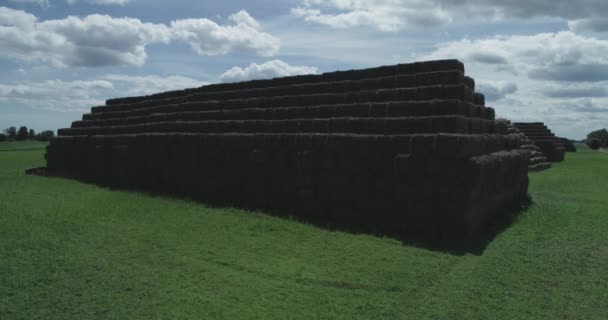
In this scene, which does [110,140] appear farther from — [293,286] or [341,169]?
[293,286]

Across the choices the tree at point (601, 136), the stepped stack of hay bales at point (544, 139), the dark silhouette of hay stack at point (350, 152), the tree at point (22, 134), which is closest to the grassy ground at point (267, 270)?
the dark silhouette of hay stack at point (350, 152)

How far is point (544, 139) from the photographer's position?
30703mm

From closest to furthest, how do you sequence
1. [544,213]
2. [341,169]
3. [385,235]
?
[385,235]
[341,169]
[544,213]

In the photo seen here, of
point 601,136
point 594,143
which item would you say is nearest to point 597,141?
point 594,143

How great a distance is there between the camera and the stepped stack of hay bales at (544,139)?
29.5 metres

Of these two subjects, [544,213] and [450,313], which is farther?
[544,213]

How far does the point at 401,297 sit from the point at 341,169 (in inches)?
147

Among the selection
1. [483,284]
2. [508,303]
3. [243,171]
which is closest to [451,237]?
[483,284]

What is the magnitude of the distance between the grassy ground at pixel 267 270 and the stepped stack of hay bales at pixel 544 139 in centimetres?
2307

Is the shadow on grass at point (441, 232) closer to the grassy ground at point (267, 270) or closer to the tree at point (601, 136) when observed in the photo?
the grassy ground at point (267, 270)

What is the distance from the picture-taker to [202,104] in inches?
490

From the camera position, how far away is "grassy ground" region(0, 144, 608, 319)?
484 centimetres

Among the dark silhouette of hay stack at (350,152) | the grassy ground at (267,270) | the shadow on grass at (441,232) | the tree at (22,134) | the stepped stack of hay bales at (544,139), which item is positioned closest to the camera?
the grassy ground at (267,270)

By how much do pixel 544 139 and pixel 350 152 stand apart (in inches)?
1082
